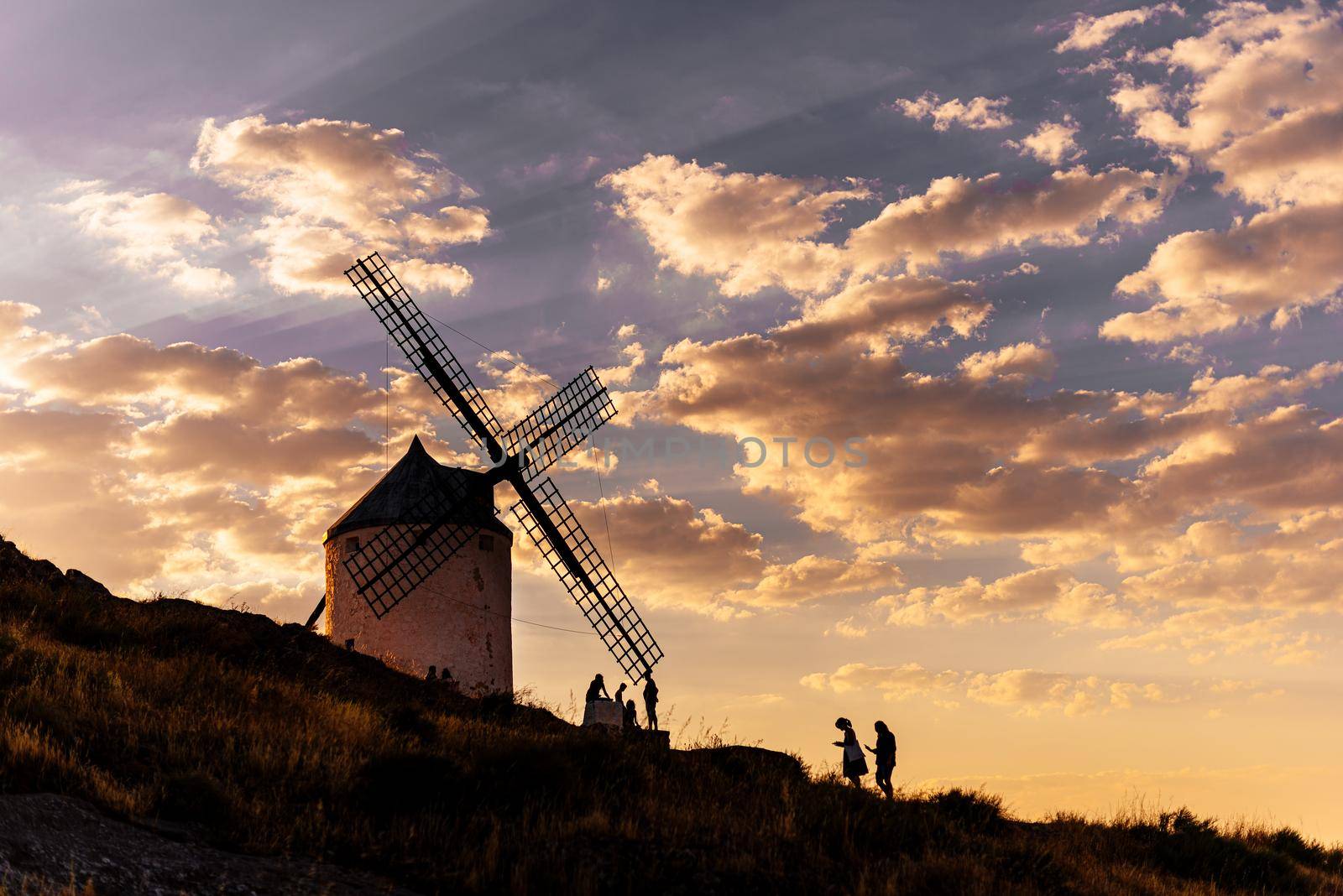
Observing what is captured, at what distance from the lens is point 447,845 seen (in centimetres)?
995

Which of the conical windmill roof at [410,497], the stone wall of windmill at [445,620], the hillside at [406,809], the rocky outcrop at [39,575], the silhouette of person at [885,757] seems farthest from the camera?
the conical windmill roof at [410,497]

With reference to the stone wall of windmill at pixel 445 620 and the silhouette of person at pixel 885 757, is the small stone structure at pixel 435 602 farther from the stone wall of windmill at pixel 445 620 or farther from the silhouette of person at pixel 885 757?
the silhouette of person at pixel 885 757

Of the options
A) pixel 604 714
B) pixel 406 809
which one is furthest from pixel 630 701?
pixel 406 809

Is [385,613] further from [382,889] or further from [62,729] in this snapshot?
[382,889]

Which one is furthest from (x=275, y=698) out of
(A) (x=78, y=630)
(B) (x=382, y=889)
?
(B) (x=382, y=889)

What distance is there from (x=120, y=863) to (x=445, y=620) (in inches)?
587

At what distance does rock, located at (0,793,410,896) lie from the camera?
802 cm

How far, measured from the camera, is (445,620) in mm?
23297

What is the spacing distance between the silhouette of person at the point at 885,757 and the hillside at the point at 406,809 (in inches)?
28.3

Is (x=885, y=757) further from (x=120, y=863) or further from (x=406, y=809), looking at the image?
(x=120, y=863)

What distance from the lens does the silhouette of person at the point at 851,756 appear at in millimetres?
15117

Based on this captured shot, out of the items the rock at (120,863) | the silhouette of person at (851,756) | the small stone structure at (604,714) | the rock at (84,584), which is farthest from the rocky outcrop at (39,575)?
the silhouette of person at (851,756)

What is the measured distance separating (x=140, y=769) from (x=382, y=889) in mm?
3352

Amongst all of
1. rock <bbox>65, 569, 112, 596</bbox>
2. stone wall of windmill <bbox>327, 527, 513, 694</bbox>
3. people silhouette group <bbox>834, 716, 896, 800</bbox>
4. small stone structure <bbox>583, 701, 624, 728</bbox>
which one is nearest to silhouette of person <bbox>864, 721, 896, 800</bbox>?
people silhouette group <bbox>834, 716, 896, 800</bbox>
